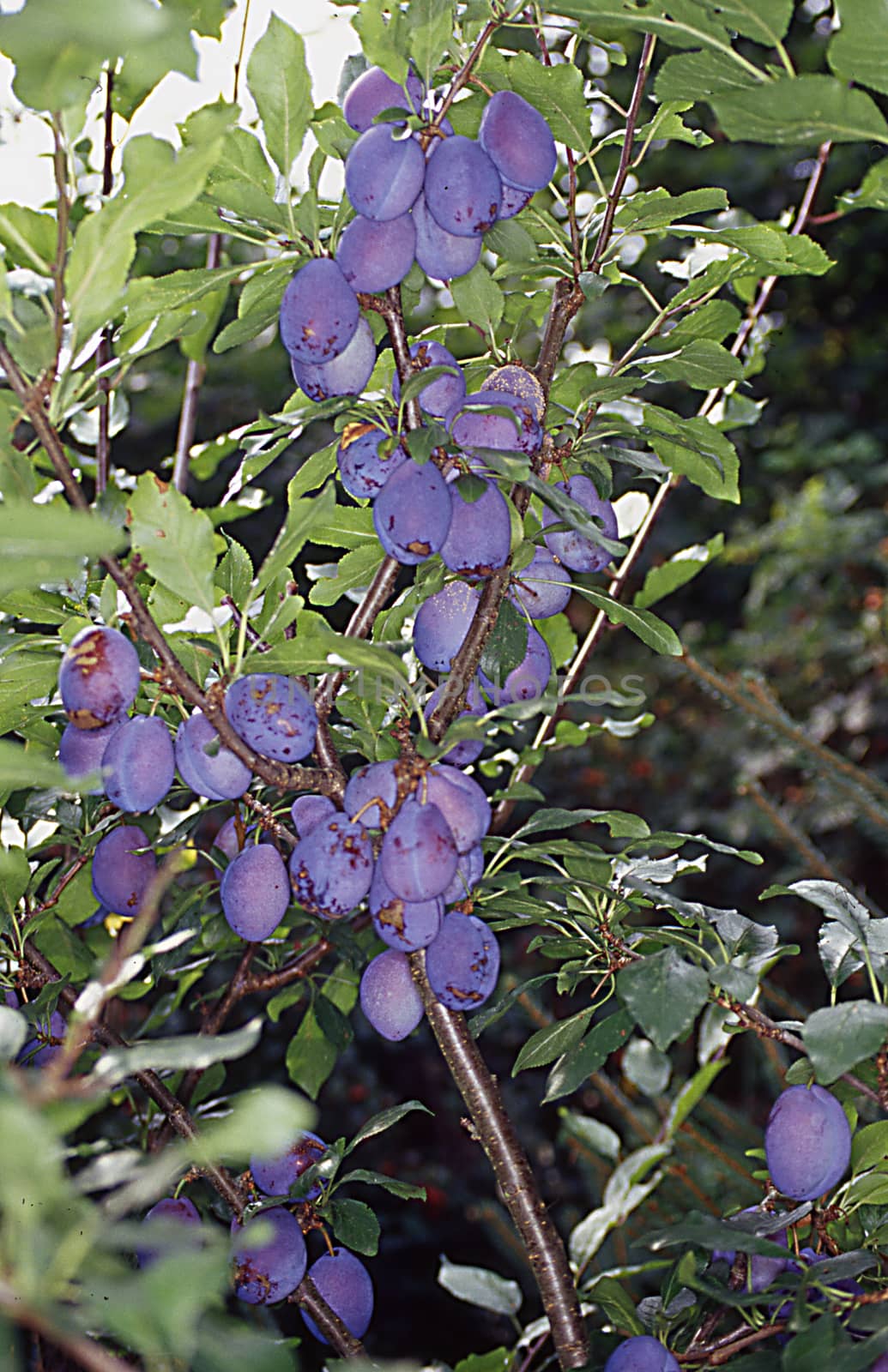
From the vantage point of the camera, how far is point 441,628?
586 mm

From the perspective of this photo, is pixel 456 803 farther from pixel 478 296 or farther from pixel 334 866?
pixel 478 296

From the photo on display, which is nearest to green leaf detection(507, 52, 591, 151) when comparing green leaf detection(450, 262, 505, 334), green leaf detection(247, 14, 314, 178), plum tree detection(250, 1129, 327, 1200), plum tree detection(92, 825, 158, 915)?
green leaf detection(450, 262, 505, 334)

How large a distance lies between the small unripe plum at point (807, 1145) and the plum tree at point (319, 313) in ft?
1.28

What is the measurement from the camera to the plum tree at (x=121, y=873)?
63 cm

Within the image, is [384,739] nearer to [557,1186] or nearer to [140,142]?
[140,142]

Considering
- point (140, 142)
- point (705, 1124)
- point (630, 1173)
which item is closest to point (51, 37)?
point (140, 142)

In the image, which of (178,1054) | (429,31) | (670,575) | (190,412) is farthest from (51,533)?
(190,412)

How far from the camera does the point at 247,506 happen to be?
82 centimetres

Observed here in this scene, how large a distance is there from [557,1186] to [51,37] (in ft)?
5.21

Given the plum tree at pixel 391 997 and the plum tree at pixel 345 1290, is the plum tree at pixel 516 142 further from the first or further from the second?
the plum tree at pixel 345 1290

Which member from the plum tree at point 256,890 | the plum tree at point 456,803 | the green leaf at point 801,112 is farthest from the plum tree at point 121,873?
the green leaf at point 801,112

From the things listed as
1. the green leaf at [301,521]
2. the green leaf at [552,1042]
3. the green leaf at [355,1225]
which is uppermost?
the green leaf at [301,521]

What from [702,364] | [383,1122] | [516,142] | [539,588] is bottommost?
[383,1122]

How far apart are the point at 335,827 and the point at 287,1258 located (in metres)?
0.21
